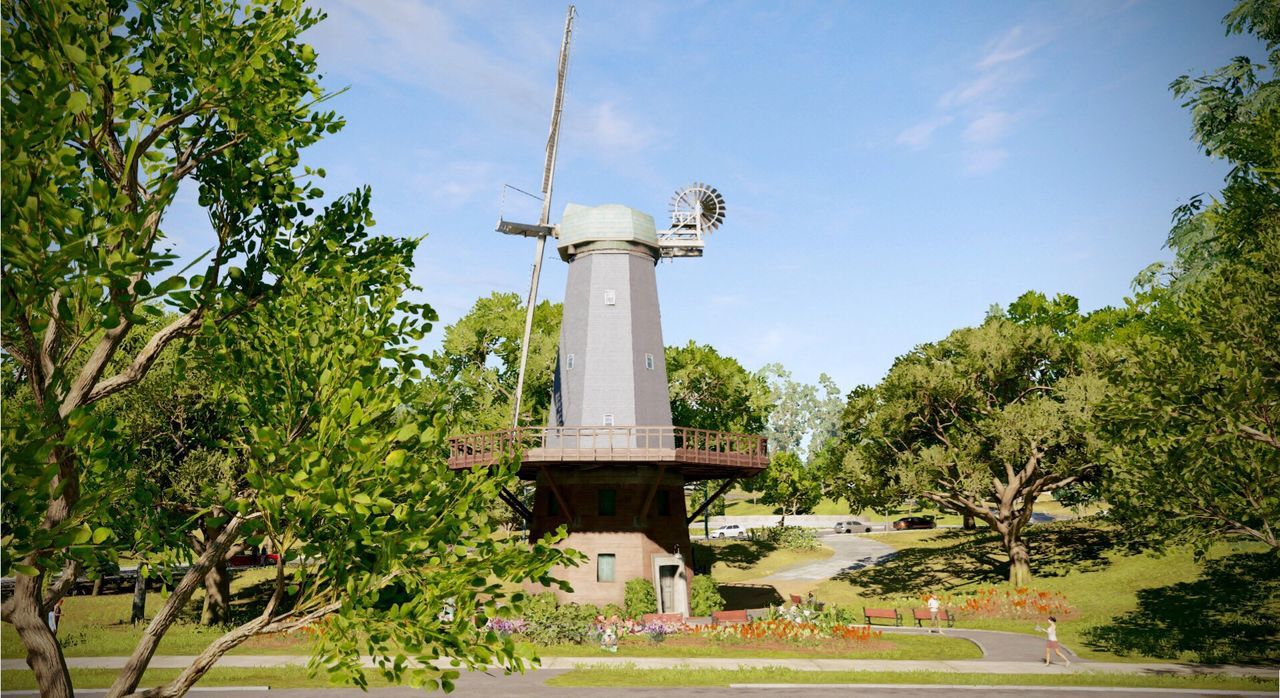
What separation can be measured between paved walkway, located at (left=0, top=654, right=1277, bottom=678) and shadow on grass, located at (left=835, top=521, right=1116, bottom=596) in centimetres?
2025

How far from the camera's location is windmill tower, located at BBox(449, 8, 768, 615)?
107 ft

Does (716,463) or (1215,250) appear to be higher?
(1215,250)

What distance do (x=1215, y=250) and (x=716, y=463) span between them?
2621cm

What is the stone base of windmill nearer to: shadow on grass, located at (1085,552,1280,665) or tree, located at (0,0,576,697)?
shadow on grass, located at (1085,552,1280,665)

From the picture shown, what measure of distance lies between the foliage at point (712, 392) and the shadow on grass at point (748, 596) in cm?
1033

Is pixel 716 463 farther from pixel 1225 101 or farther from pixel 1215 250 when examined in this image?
pixel 1225 101

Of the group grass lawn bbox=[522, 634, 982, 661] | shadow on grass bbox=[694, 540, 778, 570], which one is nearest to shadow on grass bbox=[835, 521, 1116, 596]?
shadow on grass bbox=[694, 540, 778, 570]

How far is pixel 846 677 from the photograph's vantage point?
73.3ft

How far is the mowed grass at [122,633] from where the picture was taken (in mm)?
27938

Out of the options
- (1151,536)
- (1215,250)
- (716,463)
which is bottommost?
(1151,536)

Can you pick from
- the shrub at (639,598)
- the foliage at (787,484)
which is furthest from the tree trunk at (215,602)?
the foliage at (787,484)

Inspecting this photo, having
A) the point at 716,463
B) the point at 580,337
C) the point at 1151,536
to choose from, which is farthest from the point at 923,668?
the point at 580,337

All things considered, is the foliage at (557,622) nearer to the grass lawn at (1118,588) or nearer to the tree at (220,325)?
the grass lawn at (1118,588)

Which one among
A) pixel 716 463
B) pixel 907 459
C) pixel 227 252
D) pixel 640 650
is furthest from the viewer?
pixel 907 459
